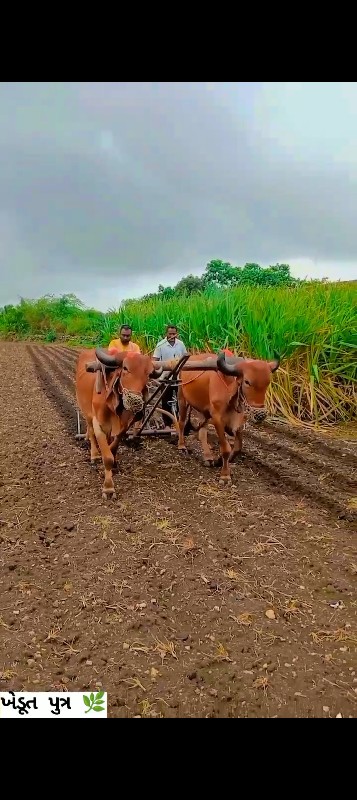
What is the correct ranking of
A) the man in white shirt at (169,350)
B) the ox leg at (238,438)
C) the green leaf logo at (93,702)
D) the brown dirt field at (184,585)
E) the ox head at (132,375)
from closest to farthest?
the green leaf logo at (93,702), the brown dirt field at (184,585), the ox head at (132,375), the ox leg at (238,438), the man in white shirt at (169,350)

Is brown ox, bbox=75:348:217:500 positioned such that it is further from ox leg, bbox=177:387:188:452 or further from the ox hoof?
ox leg, bbox=177:387:188:452

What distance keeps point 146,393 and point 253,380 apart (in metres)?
1.04

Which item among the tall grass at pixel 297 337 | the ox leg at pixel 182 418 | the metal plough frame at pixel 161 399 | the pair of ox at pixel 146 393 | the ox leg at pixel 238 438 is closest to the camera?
the pair of ox at pixel 146 393

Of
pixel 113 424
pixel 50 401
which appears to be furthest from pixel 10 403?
pixel 113 424

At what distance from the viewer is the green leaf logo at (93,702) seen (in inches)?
108

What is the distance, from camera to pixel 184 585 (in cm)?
388

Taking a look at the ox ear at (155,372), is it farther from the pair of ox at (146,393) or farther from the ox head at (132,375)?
the ox head at (132,375)

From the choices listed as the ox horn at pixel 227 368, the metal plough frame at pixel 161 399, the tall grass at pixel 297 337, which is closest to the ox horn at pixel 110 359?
the metal plough frame at pixel 161 399

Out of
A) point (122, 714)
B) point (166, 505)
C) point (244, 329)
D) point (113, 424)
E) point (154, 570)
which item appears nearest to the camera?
point (122, 714)

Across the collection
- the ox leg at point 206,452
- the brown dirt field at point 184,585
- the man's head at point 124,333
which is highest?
the man's head at point 124,333

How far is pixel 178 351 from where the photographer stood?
779 cm

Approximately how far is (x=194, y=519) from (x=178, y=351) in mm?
3291

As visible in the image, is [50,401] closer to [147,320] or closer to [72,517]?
[147,320]

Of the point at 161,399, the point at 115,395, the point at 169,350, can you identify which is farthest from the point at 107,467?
the point at 169,350
